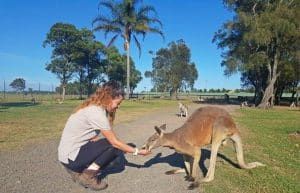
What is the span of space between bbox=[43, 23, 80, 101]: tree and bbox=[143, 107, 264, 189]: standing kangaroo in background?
50.9 metres

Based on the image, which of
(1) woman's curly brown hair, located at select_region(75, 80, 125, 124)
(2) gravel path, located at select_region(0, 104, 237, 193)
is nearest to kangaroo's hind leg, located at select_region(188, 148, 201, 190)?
(2) gravel path, located at select_region(0, 104, 237, 193)

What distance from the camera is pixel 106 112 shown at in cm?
626

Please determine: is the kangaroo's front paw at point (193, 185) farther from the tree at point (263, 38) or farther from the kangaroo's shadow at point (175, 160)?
the tree at point (263, 38)

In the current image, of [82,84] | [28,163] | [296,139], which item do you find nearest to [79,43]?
[82,84]

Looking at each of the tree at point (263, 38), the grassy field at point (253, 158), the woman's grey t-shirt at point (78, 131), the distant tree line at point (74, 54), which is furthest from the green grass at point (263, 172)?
the distant tree line at point (74, 54)

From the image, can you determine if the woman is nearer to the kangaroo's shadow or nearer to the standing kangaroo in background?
the standing kangaroo in background

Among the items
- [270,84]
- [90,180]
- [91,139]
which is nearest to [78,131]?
[91,139]

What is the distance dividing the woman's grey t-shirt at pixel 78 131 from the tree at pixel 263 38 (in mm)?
33705

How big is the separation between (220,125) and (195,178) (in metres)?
1.07

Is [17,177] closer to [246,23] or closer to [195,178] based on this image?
[195,178]

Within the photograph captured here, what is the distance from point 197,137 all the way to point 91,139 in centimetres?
190

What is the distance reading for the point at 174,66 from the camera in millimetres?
77250

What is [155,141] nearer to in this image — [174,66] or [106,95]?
[106,95]

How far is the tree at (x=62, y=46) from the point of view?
56781mm
